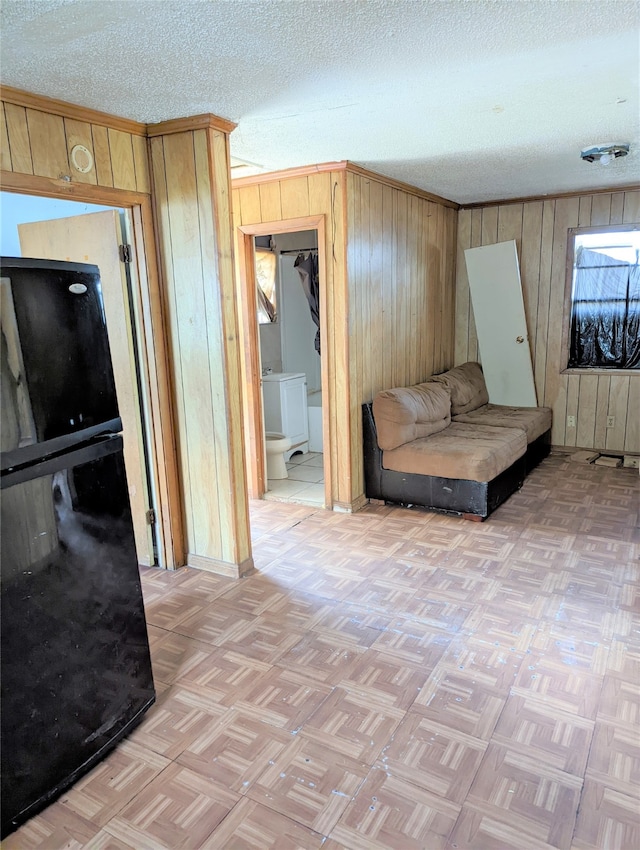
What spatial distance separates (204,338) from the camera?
9.59ft

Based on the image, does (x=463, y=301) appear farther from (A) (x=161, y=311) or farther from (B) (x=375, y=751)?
(B) (x=375, y=751)

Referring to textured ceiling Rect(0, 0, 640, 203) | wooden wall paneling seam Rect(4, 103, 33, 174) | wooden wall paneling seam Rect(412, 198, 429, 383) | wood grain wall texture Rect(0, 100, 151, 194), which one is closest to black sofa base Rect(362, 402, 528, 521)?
wooden wall paneling seam Rect(412, 198, 429, 383)

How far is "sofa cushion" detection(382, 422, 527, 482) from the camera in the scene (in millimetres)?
3686

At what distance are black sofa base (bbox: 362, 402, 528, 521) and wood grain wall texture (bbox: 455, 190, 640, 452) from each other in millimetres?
1295

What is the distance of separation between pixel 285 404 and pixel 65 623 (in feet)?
11.7

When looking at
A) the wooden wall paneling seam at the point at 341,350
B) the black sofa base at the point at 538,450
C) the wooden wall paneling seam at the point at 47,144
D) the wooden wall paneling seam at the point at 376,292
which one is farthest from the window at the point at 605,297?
the wooden wall paneling seam at the point at 47,144

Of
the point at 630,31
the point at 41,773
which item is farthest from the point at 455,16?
the point at 41,773

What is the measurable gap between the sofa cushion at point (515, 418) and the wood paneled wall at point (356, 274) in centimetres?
66

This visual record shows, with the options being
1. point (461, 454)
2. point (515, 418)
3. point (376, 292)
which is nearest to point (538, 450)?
point (515, 418)

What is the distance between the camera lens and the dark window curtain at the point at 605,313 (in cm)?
489

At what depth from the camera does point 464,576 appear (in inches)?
118

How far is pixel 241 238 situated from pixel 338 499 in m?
1.96

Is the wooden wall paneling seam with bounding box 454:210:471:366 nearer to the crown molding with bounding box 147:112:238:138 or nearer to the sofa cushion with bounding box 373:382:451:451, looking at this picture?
the sofa cushion with bounding box 373:382:451:451

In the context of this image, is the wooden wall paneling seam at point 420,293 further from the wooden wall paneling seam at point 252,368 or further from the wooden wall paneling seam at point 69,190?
the wooden wall paneling seam at point 69,190
